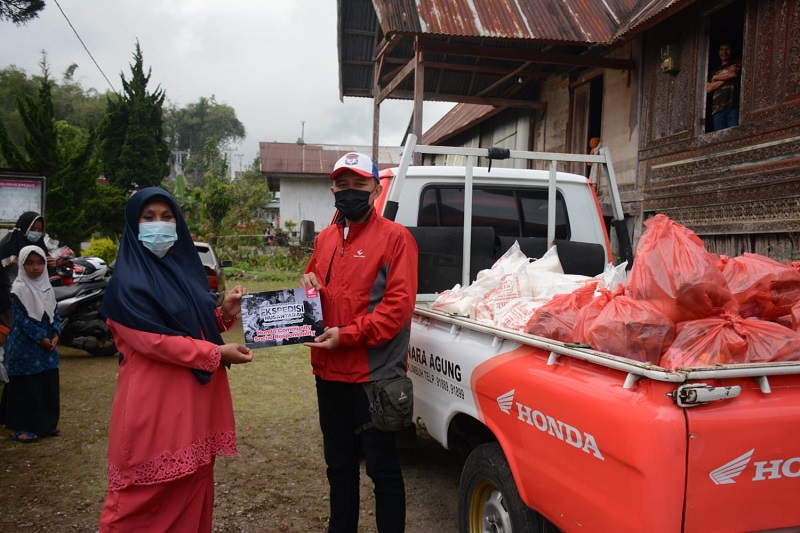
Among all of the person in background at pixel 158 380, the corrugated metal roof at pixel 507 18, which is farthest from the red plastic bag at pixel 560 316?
the corrugated metal roof at pixel 507 18

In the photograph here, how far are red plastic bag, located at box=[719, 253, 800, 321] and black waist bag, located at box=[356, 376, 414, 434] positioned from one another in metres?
1.44

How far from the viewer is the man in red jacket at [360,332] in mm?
2781

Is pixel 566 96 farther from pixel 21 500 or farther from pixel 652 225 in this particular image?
pixel 21 500

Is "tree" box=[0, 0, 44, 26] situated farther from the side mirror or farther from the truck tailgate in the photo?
the truck tailgate

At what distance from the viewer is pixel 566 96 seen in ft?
36.8

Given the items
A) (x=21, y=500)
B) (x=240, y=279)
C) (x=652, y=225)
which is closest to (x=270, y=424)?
(x=21, y=500)

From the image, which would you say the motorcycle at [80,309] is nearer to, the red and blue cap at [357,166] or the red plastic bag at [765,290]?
the red and blue cap at [357,166]

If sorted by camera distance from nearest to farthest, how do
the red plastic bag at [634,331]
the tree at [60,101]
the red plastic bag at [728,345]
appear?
the red plastic bag at [728,345] < the red plastic bag at [634,331] < the tree at [60,101]

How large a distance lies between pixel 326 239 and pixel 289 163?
29.4 meters

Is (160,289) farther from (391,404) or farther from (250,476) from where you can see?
(250,476)

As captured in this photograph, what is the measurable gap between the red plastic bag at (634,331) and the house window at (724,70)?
6326 millimetres

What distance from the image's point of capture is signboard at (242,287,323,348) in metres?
2.64

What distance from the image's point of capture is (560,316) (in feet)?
8.27

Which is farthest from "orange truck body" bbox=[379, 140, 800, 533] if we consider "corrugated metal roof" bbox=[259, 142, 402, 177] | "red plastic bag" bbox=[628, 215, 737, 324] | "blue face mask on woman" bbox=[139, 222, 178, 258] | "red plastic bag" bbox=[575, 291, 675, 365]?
"corrugated metal roof" bbox=[259, 142, 402, 177]
